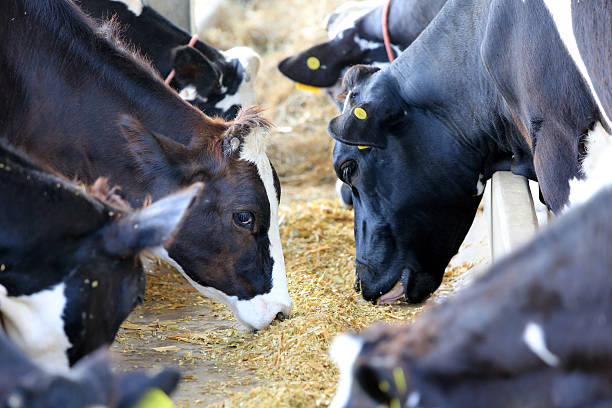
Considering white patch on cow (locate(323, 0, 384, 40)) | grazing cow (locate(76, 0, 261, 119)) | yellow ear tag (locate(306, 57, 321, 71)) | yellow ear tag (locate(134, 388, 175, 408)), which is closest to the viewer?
yellow ear tag (locate(134, 388, 175, 408))

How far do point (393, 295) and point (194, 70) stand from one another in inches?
84.0

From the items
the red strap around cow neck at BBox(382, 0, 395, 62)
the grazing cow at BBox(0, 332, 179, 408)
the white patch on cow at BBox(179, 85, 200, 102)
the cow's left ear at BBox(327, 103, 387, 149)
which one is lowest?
the white patch on cow at BBox(179, 85, 200, 102)

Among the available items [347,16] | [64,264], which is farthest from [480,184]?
[347,16]

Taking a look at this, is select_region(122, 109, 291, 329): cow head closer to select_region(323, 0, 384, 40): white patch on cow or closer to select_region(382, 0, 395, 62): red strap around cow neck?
select_region(382, 0, 395, 62): red strap around cow neck

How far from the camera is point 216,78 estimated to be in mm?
5695

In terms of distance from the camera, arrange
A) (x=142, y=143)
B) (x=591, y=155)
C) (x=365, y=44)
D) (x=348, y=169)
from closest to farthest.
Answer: (x=591, y=155) < (x=142, y=143) < (x=348, y=169) < (x=365, y=44)

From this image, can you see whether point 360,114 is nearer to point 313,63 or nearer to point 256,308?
point 256,308

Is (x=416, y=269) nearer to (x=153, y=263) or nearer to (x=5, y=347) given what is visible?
(x=153, y=263)

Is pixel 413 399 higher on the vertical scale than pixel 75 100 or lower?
higher

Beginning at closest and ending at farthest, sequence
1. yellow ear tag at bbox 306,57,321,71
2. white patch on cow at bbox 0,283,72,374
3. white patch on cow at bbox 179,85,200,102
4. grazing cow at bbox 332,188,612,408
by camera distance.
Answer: grazing cow at bbox 332,188,612,408, white patch on cow at bbox 0,283,72,374, white patch on cow at bbox 179,85,200,102, yellow ear tag at bbox 306,57,321,71

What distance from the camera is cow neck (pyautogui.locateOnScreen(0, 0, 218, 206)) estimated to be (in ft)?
12.8

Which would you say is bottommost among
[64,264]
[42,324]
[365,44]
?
[42,324]

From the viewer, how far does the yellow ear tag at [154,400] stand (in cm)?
167

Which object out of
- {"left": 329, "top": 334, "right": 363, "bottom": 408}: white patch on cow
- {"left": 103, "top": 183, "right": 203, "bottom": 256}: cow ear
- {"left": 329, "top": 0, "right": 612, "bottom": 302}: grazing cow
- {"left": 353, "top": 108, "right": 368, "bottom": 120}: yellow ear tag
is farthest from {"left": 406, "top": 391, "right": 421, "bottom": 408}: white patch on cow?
→ {"left": 353, "top": 108, "right": 368, "bottom": 120}: yellow ear tag
